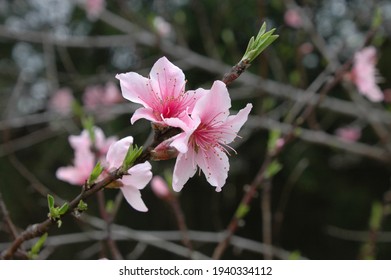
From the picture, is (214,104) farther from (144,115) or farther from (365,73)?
(365,73)

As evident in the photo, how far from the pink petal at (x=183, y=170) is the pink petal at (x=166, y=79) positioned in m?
0.09

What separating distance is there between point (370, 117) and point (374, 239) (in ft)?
3.09

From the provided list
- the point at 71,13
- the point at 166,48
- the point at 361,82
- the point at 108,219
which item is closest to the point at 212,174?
the point at 108,219

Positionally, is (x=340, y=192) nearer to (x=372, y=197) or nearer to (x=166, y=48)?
(x=372, y=197)

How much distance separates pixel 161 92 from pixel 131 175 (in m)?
0.13

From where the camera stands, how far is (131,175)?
705 mm

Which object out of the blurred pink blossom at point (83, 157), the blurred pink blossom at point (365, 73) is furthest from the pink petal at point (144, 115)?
the blurred pink blossom at point (365, 73)

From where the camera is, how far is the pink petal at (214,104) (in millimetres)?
610

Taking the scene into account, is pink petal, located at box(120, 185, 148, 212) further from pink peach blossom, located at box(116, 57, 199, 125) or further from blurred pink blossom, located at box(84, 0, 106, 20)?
blurred pink blossom, located at box(84, 0, 106, 20)

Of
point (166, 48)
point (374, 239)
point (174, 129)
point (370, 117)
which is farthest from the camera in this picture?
point (166, 48)

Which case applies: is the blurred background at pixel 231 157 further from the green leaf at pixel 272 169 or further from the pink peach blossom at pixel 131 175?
the pink peach blossom at pixel 131 175

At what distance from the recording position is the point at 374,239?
133 cm

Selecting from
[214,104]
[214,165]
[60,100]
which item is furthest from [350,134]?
[214,104]

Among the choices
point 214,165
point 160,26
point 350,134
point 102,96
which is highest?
point 102,96
